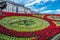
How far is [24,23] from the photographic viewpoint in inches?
45.6

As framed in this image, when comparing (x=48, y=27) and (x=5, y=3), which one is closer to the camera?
(x=48, y=27)

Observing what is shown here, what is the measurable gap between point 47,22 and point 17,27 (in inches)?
8.6

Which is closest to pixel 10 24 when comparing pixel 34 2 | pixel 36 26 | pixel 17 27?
pixel 17 27

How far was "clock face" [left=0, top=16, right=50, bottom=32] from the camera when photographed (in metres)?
1.10

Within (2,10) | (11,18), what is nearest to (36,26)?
(11,18)

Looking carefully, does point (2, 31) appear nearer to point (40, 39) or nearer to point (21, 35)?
point (21, 35)

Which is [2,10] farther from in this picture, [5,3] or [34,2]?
[34,2]

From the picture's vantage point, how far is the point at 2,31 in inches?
42.1

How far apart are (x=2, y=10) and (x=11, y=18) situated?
4.5 inches

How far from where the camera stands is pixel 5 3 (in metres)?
1.28

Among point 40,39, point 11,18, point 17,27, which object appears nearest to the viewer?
point 40,39

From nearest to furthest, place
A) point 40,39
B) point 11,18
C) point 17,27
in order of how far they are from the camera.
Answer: point 40,39, point 17,27, point 11,18

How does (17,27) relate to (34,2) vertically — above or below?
below

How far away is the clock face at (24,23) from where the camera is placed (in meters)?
1.10
